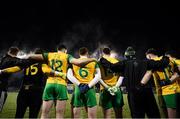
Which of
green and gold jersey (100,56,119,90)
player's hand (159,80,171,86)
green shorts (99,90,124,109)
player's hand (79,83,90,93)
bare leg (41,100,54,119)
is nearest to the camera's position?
bare leg (41,100,54,119)

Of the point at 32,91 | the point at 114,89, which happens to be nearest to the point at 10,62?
the point at 32,91

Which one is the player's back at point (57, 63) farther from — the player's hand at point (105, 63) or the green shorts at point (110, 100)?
Result: the green shorts at point (110, 100)

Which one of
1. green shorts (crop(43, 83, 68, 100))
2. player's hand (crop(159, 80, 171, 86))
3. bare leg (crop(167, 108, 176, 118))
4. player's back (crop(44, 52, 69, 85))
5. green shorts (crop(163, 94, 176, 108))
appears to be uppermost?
player's back (crop(44, 52, 69, 85))

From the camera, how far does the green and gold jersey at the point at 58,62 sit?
8594mm

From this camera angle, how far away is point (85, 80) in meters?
8.93

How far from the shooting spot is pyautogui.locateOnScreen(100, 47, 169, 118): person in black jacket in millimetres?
7797

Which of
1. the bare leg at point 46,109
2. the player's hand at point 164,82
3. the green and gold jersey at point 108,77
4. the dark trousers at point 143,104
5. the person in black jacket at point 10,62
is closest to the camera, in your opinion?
the dark trousers at point 143,104

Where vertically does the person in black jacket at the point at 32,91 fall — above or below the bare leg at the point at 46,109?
above

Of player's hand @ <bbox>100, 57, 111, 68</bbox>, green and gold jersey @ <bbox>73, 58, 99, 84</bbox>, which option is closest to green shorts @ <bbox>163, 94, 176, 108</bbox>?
player's hand @ <bbox>100, 57, 111, 68</bbox>

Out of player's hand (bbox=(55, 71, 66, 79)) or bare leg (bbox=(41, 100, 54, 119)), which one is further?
player's hand (bbox=(55, 71, 66, 79))

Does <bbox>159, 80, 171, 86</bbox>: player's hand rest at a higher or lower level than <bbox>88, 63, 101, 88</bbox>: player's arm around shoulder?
lower

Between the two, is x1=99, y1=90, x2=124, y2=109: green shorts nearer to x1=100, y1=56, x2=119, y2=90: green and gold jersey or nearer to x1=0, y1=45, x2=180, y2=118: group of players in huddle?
x1=0, y1=45, x2=180, y2=118: group of players in huddle

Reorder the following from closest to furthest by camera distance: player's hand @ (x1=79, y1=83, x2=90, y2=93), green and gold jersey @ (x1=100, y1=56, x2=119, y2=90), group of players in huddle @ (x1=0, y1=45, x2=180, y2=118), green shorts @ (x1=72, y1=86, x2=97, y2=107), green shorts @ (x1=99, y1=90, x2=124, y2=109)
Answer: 1. group of players in huddle @ (x1=0, y1=45, x2=180, y2=118)
2. player's hand @ (x1=79, y1=83, x2=90, y2=93)
3. green shorts @ (x1=72, y1=86, x2=97, y2=107)
4. green shorts @ (x1=99, y1=90, x2=124, y2=109)
5. green and gold jersey @ (x1=100, y1=56, x2=119, y2=90)

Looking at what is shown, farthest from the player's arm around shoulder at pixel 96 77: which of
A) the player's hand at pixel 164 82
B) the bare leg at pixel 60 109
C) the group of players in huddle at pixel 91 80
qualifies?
the player's hand at pixel 164 82
